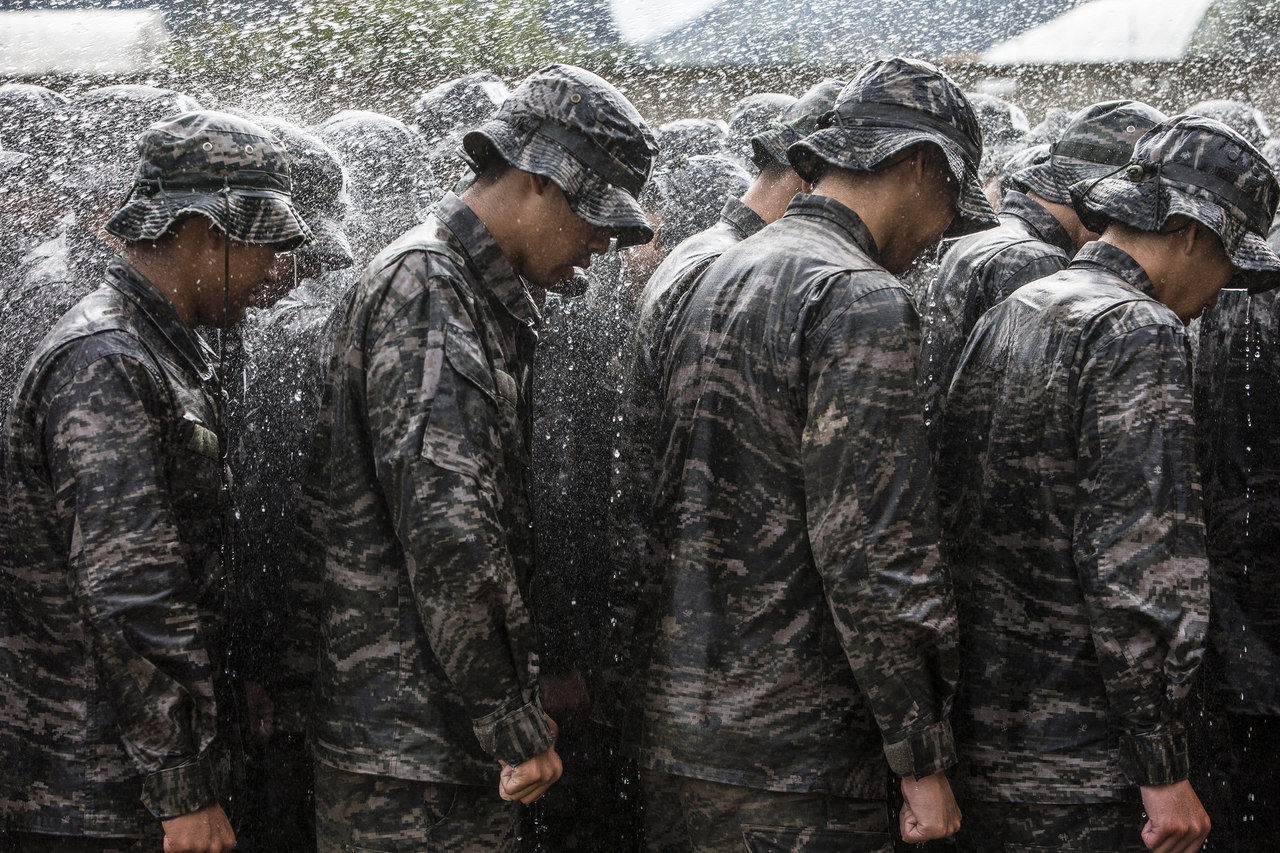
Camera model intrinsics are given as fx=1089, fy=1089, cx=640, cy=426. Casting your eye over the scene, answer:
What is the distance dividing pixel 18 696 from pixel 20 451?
1.57 feet

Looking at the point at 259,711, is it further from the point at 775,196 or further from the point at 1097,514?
the point at 1097,514

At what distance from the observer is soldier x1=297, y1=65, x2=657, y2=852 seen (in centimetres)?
192

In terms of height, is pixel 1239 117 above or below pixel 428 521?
below

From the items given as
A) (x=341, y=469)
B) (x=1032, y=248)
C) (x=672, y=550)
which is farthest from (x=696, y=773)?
(x=1032, y=248)

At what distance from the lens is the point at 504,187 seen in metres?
2.18

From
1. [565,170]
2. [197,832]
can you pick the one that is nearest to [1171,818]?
[565,170]

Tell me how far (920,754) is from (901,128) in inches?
48.4

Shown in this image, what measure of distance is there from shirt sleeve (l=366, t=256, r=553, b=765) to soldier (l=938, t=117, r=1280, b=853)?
39.1 inches

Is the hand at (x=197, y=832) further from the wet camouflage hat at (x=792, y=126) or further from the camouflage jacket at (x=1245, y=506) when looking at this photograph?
the camouflage jacket at (x=1245, y=506)

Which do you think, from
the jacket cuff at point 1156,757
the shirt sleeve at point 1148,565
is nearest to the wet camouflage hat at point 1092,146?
A: the shirt sleeve at point 1148,565

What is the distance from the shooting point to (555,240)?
2209 millimetres

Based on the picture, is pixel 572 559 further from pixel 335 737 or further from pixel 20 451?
pixel 20 451

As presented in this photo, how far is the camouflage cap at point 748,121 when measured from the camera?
187 inches

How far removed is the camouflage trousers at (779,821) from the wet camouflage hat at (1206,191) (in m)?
1.43
